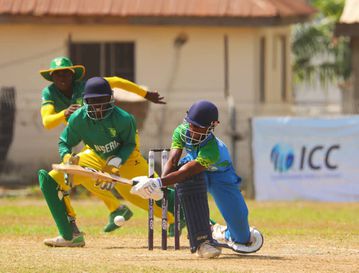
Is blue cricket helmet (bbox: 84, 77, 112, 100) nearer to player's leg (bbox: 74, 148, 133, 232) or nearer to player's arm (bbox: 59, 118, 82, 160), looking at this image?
player's arm (bbox: 59, 118, 82, 160)

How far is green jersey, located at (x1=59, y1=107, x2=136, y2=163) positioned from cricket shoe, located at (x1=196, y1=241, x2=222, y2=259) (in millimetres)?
1486

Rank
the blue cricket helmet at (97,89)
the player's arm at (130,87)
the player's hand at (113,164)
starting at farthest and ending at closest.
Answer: the player's arm at (130,87)
the player's hand at (113,164)
the blue cricket helmet at (97,89)

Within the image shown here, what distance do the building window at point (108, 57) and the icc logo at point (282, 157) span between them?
16.4 feet

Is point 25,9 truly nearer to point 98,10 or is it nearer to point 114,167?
point 98,10

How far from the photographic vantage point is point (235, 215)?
1126cm

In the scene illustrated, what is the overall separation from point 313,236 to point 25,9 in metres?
12.6

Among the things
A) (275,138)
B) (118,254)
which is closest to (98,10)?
(275,138)

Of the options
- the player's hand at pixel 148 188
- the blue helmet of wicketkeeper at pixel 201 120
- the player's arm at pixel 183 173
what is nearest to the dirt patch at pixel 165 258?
the player's hand at pixel 148 188

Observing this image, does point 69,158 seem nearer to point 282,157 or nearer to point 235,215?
point 235,215

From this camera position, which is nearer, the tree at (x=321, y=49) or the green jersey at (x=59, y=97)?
the green jersey at (x=59, y=97)

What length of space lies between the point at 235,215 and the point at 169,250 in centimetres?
95

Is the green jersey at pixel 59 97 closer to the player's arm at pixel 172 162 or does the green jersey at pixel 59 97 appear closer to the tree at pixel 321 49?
the player's arm at pixel 172 162

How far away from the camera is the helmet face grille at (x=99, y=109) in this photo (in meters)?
11.8

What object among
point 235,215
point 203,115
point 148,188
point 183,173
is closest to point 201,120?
point 203,115
